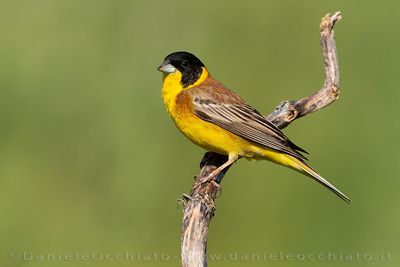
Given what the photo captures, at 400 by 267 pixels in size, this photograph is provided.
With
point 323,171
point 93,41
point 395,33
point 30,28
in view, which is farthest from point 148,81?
point 395,33

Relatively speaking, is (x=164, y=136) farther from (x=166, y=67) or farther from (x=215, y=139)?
(x=215, y=139)

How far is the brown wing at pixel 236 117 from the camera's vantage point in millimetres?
6258

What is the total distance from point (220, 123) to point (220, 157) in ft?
1.17

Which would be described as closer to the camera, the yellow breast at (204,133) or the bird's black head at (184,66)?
the yellow breast at (204,133)

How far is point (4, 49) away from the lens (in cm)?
804

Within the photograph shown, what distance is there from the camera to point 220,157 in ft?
21.9

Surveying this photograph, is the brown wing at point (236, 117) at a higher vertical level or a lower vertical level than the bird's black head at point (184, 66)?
lower

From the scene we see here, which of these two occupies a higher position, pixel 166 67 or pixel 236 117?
pixel 166 67

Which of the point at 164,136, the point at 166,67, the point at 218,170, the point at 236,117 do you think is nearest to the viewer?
the point at 218,170

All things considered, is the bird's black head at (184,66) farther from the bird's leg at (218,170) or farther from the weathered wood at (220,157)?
the bird's leg at (218,170)
